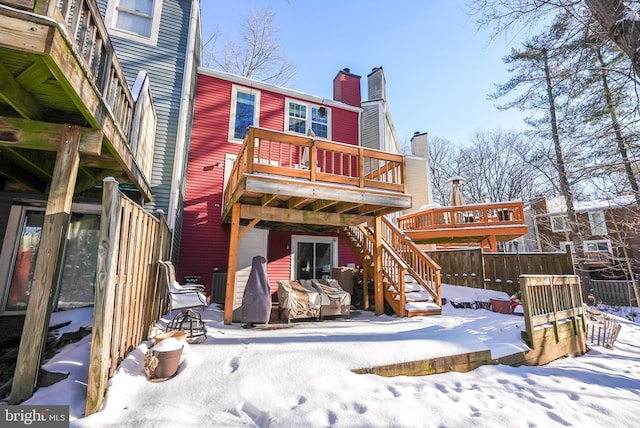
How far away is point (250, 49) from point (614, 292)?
21716 mm

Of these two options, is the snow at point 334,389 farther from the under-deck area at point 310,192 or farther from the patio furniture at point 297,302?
the under-deck area at point 310,192

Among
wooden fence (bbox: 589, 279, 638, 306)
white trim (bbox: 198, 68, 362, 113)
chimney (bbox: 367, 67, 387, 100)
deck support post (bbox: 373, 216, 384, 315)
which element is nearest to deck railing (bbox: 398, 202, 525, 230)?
wooden fence (bbox: 589, 279, 638, 306)

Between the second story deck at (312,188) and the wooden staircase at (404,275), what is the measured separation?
109cm

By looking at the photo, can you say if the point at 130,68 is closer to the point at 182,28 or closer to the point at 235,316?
the point at 182,28

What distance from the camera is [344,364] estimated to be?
325cm

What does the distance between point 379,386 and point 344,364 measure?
17.1 inches

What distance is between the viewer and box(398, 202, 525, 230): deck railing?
11.4 m

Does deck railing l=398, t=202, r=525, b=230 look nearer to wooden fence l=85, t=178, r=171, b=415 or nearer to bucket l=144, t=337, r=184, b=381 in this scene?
wooden fence l=85, t=178, r=171, b=415

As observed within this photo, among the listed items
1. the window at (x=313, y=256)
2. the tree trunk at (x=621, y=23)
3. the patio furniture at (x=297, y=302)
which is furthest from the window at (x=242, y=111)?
the tree trunk at (x=621, y=23)

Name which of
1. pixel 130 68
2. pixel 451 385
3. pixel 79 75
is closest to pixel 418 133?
pixel 130 68

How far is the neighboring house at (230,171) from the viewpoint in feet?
26.7

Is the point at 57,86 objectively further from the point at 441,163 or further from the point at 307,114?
the point at 441,163

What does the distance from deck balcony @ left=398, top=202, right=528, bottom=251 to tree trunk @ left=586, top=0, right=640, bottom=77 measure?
29.3 ft

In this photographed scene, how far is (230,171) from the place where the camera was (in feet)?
29.2
